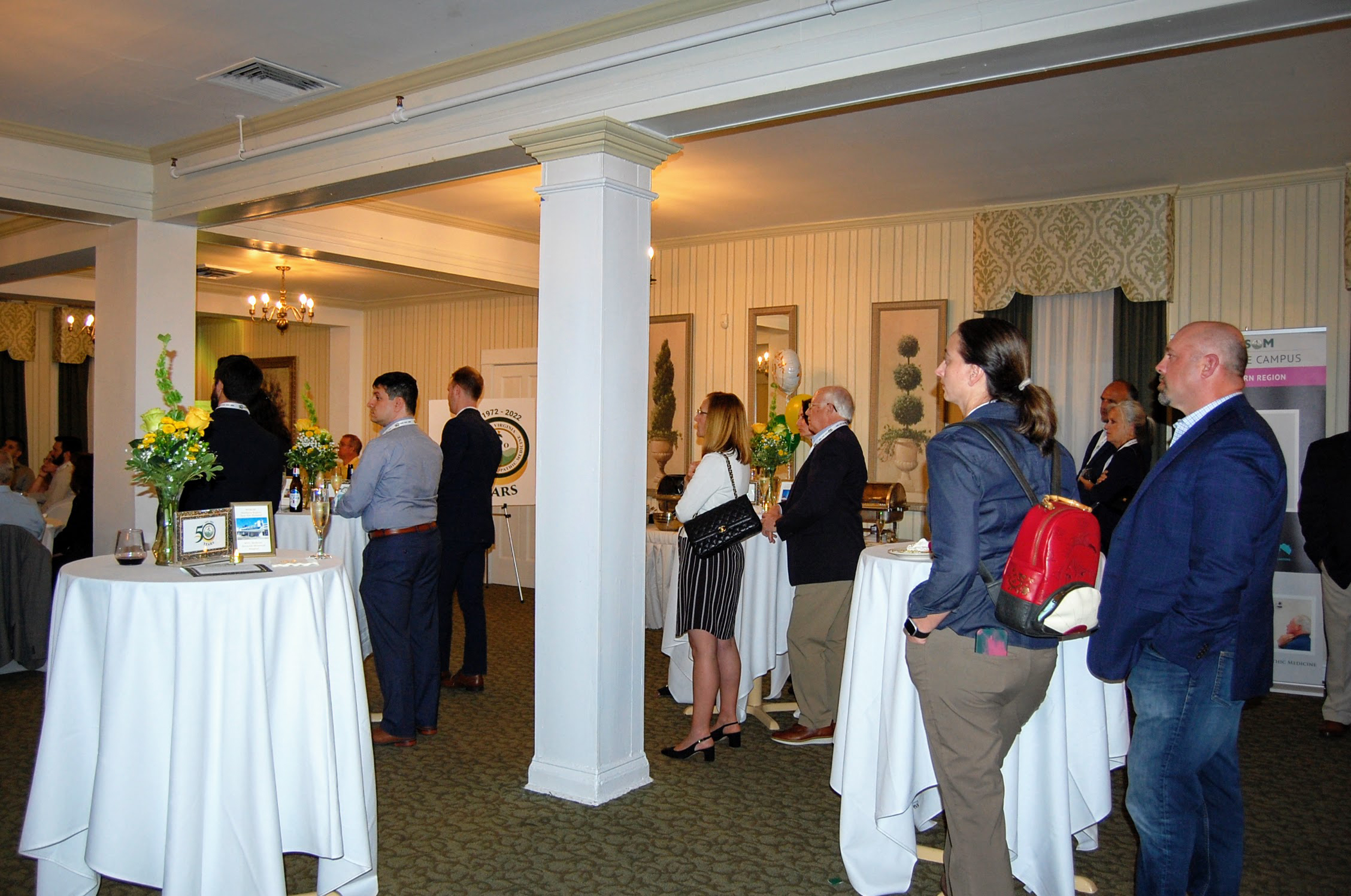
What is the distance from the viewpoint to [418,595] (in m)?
4.45

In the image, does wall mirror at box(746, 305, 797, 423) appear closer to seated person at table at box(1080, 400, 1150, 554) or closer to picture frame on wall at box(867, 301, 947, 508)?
picture frame on wall at box(867, 301, 947, 508)

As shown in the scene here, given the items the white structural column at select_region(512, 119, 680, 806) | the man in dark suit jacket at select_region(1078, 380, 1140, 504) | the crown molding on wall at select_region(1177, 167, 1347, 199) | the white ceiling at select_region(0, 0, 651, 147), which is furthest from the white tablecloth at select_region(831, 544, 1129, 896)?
the crown molding on wall at select_region(1177, 167, 1347, 199)

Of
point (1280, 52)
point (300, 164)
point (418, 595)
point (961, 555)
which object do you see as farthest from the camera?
point (300, 164)

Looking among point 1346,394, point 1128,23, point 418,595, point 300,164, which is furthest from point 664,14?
point 1346,394

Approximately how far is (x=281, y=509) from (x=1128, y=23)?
14.8 ft

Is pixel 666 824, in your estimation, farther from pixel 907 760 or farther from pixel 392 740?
pixel 392 740

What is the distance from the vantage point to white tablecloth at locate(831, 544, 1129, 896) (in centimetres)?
288

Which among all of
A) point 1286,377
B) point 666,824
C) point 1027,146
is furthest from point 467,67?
point 1286,377

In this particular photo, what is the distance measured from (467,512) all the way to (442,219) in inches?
116

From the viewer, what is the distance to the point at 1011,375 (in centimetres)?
239

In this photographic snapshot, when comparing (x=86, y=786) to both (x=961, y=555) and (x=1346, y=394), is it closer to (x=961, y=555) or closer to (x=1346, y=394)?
(x=961, y=555)

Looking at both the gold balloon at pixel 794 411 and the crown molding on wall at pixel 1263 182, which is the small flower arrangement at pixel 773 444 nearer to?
the gold balloon at pixel 794 411

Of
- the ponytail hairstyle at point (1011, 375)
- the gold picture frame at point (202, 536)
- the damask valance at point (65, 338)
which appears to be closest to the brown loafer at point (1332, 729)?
the ponytail hairstyle at point (1011, 375)

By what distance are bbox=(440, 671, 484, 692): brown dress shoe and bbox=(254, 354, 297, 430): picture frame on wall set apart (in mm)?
7337
